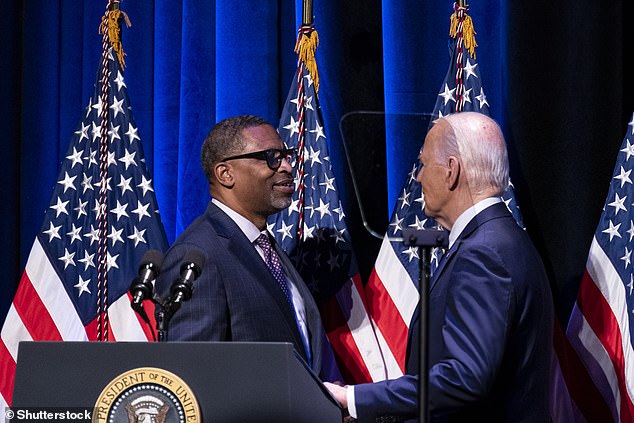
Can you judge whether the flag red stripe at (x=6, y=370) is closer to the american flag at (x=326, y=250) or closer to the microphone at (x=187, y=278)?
the american flag at (x=326, y=250)

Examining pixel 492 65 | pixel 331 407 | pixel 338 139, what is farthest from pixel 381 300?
pixel 331 407

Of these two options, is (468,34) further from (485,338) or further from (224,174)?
(485,338)

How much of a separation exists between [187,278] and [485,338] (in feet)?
2.45

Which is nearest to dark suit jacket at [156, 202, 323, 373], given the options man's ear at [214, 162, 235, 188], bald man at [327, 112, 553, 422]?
man's ear at [214, 162, 235, 188]

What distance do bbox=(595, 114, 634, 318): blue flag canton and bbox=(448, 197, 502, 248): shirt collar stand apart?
39.0 inches

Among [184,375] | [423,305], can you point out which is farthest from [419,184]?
[184,375]

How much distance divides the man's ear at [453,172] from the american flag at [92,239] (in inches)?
60.7

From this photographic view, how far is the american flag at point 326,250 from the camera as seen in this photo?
359 cm

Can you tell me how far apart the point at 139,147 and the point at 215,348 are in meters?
2.06

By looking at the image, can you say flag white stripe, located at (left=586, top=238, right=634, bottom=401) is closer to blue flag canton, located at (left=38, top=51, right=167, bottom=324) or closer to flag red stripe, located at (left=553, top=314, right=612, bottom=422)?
flag red stripe, located at (left=553, top=314, right=612, bottom=422)

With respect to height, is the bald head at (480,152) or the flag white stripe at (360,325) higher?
the bald head at (480,152)

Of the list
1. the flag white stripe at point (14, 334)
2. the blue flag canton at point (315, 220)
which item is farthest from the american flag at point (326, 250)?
the flag white stripe at point (14, 334)

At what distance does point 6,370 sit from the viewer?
12.0ft

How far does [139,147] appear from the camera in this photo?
3758 mm
